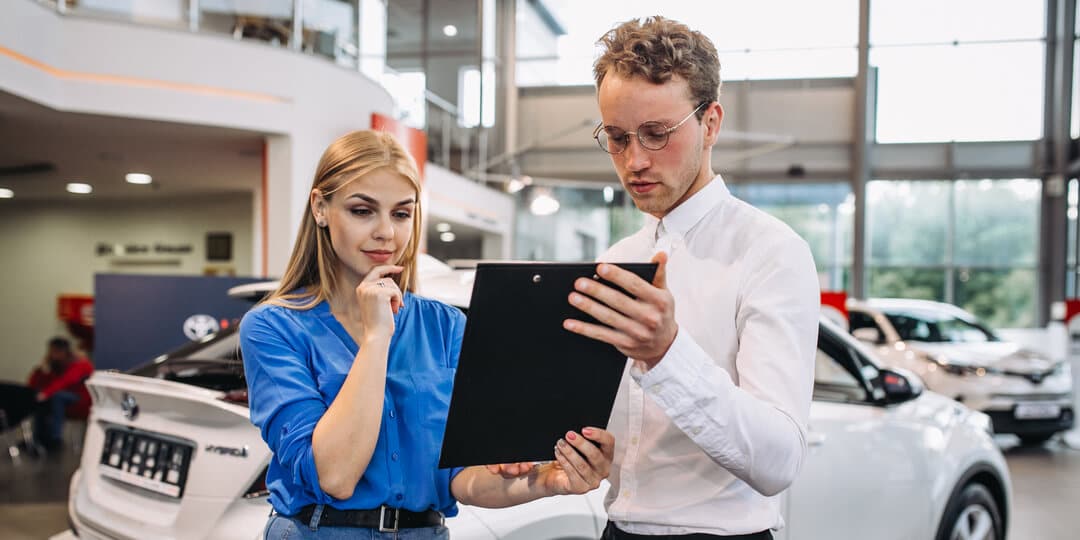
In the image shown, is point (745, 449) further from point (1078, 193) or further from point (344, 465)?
point (1078, 193)

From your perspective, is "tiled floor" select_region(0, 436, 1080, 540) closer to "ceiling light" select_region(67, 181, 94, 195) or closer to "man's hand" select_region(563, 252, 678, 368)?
"man's hand" select_region(563, 252, 678, 368)

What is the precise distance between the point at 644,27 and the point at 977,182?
53.5 feet

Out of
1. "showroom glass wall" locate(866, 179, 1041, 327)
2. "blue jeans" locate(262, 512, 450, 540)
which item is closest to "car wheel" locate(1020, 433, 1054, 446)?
"showroom glass wall" locate(866, 179, 1041, 327)

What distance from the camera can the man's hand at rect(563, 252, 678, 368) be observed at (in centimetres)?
107

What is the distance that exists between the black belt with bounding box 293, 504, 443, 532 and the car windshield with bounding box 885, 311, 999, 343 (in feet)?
27.8

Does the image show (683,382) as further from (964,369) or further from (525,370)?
(964,369)

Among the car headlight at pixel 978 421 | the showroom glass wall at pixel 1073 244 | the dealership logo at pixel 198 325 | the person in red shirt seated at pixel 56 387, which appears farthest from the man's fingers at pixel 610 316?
the showroom glass wall at pixel 1073 244

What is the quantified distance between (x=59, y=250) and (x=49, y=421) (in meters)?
6.13

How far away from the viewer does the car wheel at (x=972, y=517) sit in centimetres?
331

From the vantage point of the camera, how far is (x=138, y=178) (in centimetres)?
1109

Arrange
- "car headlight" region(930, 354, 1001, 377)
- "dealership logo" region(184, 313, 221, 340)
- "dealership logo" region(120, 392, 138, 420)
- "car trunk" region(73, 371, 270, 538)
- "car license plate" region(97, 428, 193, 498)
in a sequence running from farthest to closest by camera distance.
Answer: "car headlight" region(930, 354, 1001, 377) < "dealership logo" region(184, 313, 221, 340) < "dealership logo" region(120, 392, 138, 420) < "car license plate" region(97, 428, 193, 498) < "car trunk" region(73, 371, 270, 538)

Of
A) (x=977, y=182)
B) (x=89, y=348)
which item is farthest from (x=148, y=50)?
(x=977, y=182)

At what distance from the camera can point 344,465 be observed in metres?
1.34

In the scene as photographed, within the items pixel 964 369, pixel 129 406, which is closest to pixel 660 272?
pixel 129 406
